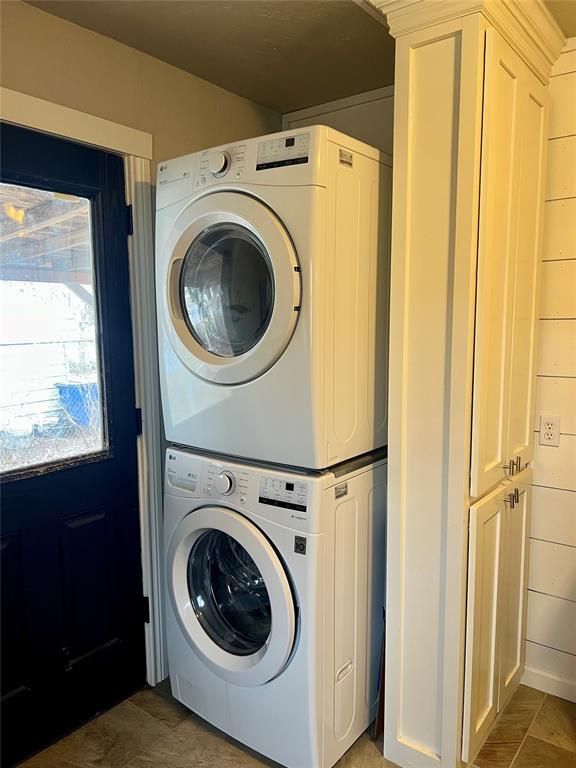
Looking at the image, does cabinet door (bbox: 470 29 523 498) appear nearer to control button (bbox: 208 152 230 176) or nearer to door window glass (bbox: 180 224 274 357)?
door window glass (bbox: 180 224 274 357)

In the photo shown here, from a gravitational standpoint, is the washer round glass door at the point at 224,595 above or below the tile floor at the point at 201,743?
above

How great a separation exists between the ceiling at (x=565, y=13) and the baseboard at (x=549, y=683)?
2.17m

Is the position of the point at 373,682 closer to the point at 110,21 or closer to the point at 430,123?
the point at 430,123

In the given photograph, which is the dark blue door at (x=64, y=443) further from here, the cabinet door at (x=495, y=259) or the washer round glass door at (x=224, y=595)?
the cabinet door at (x=495, y=259)

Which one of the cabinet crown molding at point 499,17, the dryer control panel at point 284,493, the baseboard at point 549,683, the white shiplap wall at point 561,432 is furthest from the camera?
the baseboard at point 549,683

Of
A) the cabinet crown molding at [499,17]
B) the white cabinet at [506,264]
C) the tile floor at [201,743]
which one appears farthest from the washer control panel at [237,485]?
the cabinet crown molding at [499,17]

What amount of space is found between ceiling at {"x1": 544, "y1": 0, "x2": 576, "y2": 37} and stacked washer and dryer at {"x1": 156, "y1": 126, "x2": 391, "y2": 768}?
625 millimetres

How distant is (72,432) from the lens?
1.89 metres

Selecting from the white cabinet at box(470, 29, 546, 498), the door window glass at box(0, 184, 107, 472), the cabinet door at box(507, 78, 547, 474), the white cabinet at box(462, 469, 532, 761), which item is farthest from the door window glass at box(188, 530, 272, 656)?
the cabinet door at box(507, 78, 547, 474)

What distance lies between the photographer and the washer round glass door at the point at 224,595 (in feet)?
5.49

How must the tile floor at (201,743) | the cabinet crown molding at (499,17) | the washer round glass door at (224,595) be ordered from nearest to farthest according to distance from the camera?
1. the cabinet crown molding at (499,17)
2. the washer round glass door at (224,595)
3. the tile floor at (201,743)

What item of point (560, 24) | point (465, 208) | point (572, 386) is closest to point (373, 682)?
point (572, 386)

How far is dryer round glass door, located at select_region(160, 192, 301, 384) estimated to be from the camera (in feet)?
4.97

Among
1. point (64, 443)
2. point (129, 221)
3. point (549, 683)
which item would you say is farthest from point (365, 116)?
point (549, 683)
